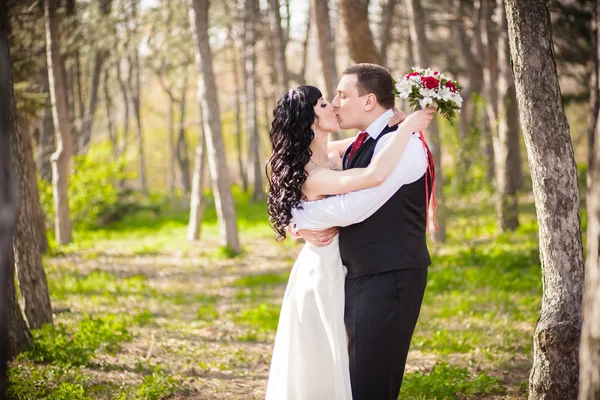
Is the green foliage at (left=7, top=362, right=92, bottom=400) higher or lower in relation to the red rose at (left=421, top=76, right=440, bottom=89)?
lower

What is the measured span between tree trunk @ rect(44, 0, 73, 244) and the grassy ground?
1.23m

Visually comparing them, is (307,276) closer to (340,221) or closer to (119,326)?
(340,221)

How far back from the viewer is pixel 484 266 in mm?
10406

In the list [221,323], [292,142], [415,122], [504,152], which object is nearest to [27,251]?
[221,323]

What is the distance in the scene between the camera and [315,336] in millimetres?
4195

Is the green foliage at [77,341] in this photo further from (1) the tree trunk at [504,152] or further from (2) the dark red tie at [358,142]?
(1) the tree trunk at [504,152]

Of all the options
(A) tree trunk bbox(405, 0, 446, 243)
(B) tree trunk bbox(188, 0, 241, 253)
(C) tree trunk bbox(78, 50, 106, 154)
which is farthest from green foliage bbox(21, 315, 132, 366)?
(C) tree trunk bbox(78, 50, 106, 154)

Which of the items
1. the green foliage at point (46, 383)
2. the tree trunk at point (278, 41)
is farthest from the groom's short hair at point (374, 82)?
the tree trunk at point (278, 41)

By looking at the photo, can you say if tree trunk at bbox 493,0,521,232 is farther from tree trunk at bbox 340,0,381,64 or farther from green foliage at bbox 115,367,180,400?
green foliage at bbox 115,367,180,400

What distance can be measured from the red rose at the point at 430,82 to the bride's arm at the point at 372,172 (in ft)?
0.51

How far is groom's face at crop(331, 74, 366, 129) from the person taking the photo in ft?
13.5

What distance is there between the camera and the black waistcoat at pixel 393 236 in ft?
12.7

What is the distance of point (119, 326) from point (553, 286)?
18.0 ft

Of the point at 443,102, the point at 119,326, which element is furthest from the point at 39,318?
the point at 443,102
